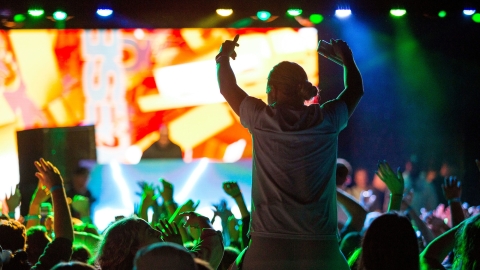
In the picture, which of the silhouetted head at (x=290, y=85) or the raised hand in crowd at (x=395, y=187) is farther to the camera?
the raised hand in crowd at (x=395, y=187)

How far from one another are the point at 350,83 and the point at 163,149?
5.24 meters

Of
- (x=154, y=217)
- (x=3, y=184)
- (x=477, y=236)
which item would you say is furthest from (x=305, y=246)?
(x=3, y=184)

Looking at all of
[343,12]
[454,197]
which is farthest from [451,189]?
[343,12]

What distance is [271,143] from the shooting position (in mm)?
2098

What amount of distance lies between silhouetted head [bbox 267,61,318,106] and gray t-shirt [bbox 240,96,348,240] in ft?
0.22

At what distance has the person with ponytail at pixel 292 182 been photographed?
6.72 feet

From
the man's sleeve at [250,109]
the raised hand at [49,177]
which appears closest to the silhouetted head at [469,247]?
the man's sleeve at [250,109]

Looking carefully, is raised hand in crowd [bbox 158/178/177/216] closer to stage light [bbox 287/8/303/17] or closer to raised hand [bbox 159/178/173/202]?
raised hand [bbox 159/178/173/202]

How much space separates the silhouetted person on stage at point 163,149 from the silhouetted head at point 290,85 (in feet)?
17.1

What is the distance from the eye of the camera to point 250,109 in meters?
2.11

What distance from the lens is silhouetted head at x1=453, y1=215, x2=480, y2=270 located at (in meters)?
1.97

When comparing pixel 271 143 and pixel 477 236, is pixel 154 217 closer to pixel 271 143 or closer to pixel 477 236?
pixel 271 143

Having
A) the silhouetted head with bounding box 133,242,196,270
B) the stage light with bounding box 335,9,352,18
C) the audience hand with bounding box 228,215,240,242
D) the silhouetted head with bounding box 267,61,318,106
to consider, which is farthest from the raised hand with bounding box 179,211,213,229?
the stage light with bounding box 335,9,352,18

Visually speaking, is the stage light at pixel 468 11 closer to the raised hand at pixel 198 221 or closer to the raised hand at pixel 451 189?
the raised hand at pixel 451 189
